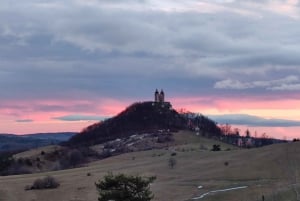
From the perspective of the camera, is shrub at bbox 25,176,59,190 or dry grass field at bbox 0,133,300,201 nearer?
dry grass field at bbox 0,133,300,201

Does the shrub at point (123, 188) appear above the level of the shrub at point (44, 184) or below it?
above

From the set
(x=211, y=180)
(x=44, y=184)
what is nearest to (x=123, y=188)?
(x=211, y=180)

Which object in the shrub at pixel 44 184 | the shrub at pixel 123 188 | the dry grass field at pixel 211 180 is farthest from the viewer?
the shrub at pixel 44 184

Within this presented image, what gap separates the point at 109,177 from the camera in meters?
46.2

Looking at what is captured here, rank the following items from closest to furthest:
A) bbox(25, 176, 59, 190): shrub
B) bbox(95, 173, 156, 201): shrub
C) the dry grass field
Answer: bbox(95, 173, 156, 201): shrub < the dry grass field < bbox(25, 176, 59, 190): shrub

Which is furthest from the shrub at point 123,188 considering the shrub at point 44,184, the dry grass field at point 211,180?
the shrub at point 44,184

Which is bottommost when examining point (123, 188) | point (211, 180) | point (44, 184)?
point (44, 184)

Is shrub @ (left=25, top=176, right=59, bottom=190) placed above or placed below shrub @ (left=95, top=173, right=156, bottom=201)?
below

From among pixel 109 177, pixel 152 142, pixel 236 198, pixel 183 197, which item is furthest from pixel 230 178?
pixel 152 142

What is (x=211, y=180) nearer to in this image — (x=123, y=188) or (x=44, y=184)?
(x=44, y=184)

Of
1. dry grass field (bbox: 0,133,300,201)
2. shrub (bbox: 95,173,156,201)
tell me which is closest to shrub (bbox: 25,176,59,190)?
dry grass field (bbox: 0,133,300,201)

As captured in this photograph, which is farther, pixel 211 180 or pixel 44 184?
pixel 44 184

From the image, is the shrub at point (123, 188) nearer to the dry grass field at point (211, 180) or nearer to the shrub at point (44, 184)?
the dry grass field at point (211, 180)

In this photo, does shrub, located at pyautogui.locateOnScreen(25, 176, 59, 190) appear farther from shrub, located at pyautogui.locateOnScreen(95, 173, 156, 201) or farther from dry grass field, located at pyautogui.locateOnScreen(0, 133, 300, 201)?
shrub, located at pyautogui.locateOnScreen(95, 173, 156, 201)
